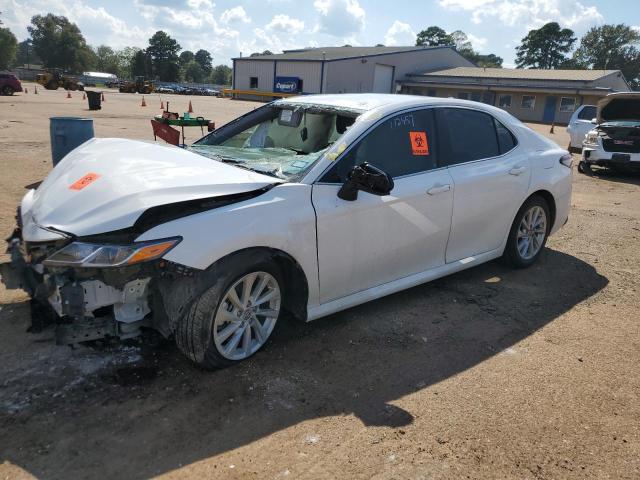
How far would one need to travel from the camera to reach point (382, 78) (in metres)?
50.1

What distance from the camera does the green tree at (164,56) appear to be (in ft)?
327

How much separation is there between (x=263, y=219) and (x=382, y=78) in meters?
50.1

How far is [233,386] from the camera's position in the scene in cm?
297

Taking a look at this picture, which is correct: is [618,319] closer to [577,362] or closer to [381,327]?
[577,362]

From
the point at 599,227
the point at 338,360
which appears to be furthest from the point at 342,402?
the point at 599,227

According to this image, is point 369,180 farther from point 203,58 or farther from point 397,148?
point 203,58

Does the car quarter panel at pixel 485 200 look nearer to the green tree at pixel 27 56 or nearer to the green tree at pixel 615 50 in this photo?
the green tree at pixel 615 50

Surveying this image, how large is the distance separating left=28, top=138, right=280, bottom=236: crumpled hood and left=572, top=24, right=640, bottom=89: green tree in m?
95.8

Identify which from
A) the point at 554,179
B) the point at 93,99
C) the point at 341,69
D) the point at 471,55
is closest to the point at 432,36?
the point at 471,55

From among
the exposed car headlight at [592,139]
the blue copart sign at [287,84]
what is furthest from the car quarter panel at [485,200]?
the blue copart sign at [287,84]

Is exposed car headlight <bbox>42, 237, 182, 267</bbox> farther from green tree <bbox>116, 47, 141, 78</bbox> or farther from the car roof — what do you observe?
green tree <bbox>116, 47, 141, 78</bbox>

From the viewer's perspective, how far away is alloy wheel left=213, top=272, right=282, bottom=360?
118 inches

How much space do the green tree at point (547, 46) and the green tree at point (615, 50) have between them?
11.6 ft

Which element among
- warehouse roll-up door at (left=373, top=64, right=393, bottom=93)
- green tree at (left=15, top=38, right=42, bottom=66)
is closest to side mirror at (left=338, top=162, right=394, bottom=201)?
warehouse roll-up door at (left=373, top=64, right=393, bottom=93)
